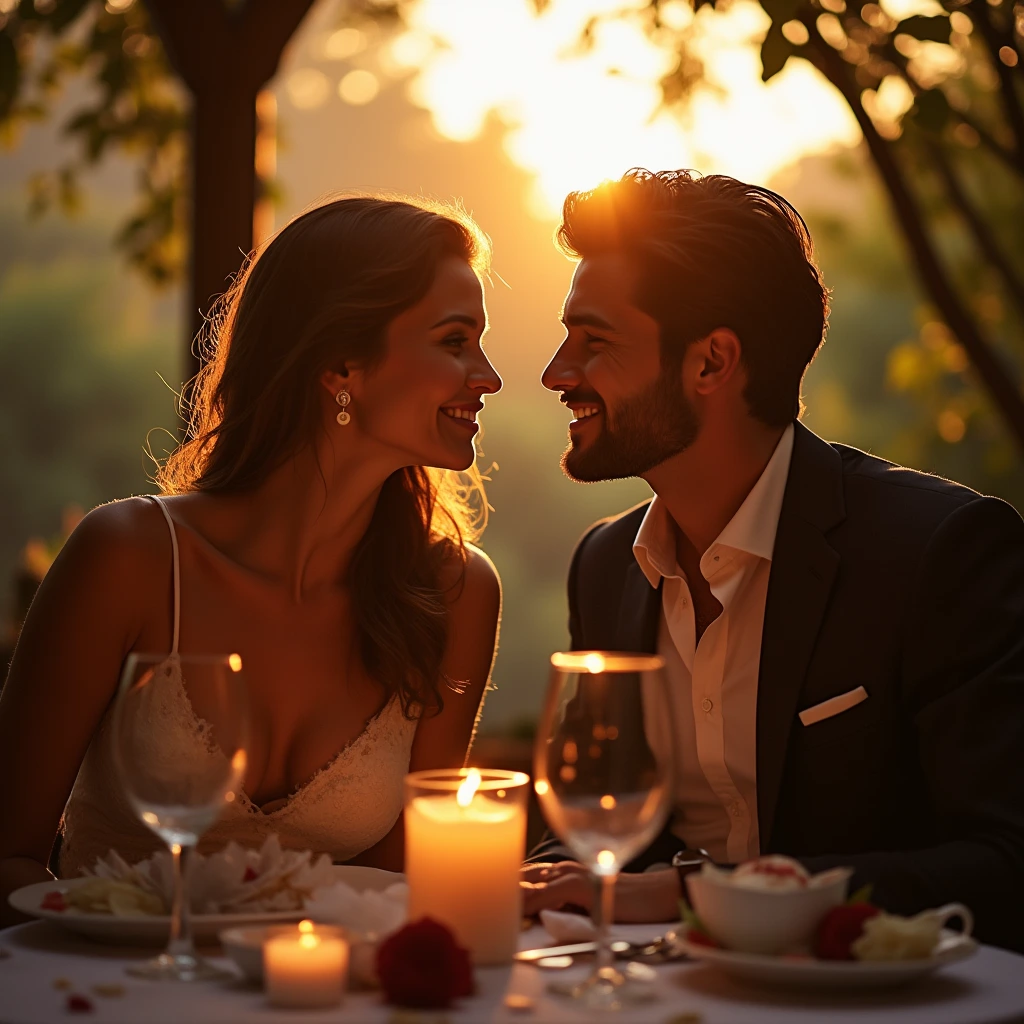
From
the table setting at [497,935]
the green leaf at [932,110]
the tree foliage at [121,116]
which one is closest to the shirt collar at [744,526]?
the green leaf at [932,110]

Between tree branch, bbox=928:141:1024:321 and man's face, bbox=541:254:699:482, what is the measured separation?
2452mm

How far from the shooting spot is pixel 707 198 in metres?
3.16

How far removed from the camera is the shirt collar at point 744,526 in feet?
9.20

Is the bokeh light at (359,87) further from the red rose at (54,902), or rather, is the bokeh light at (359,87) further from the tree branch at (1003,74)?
the red rose at (54,902)

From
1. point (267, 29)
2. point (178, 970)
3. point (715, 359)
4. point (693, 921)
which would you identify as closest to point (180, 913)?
point (178, 970)

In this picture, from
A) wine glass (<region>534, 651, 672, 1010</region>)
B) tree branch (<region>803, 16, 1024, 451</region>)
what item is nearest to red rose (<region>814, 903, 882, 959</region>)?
wine glass (<region>534, 651, 672, 1010</region>)

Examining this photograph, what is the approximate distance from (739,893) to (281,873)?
2.03 feet

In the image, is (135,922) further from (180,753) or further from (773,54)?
(773,54)

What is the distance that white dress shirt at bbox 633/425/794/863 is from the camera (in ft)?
8.91

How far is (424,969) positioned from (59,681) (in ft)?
4.43

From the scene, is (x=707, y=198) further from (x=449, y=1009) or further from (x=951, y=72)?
(x=951, y=72)

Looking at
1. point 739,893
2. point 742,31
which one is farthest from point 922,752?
point 742,31

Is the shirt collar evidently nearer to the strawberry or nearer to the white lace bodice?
the white lace bodice

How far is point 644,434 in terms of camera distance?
9.91ft
